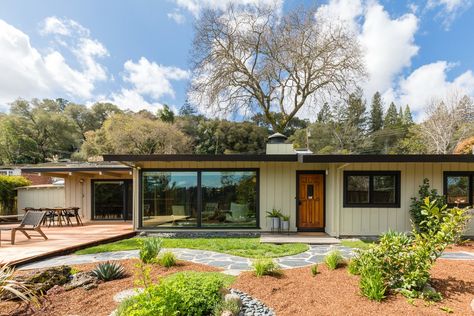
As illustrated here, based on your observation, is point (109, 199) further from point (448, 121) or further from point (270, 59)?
A: point (448, 121)

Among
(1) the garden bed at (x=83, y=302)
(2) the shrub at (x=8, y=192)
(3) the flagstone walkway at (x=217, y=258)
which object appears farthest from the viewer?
(2) the shrub at (x=8, y=192)

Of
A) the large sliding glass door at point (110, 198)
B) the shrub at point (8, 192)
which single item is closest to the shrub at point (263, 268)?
the large sliding glass door at point (110, 198)

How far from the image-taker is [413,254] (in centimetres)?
383

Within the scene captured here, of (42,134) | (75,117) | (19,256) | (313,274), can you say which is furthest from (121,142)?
(313,274)

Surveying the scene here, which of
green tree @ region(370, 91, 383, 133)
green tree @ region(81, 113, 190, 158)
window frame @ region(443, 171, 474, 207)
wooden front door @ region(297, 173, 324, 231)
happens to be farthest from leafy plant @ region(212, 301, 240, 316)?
green tree @ region(370, 91, 383, 133)

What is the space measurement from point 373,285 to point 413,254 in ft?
2.66

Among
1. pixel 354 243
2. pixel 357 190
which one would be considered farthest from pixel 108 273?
pixel 357 190

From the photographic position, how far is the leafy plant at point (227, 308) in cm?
312

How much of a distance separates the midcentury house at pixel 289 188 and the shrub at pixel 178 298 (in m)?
5.05

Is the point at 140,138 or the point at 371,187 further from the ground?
the point at 140,138

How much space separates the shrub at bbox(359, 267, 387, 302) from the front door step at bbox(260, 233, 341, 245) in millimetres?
3853

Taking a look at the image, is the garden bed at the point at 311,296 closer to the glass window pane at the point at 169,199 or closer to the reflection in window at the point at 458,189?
the reflection in window at the point at 458,189

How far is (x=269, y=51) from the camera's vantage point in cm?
1841

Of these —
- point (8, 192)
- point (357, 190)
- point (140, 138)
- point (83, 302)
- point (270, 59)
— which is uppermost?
point (270, 59)
